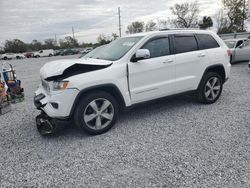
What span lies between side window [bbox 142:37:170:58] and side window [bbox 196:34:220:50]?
39.2 inches

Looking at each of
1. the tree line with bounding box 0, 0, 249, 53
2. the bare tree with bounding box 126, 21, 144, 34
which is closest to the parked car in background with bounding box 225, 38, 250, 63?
the tree line with bounding box 0, 0, 249, 53

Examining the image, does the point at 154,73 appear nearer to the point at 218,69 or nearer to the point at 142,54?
the point at 142,54

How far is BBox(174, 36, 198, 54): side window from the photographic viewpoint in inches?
173

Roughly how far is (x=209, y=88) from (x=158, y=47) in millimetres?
1745

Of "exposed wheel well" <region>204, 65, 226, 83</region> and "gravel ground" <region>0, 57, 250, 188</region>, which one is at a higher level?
"exposed wheel well" <region>204, 65, 226, 83</region>

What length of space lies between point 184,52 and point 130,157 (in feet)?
8.71

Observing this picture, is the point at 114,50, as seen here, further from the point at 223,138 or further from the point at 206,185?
the point at 206,185

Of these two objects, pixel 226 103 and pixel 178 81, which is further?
pixel 226 103

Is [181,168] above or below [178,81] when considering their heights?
below

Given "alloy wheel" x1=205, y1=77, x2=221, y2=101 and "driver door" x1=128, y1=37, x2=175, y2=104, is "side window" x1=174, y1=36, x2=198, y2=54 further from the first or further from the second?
"alloy wheel" x1=205, y1=77, x2=221, y2=101

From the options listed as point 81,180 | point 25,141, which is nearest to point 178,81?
point 81,180

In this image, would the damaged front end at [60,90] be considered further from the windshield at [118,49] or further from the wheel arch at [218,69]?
the wheel arch at [218,69]

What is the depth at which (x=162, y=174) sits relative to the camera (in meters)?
2.53

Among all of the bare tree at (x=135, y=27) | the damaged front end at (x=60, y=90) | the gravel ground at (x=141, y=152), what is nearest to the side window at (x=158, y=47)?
the damaged front end at (x=60, y=90)
